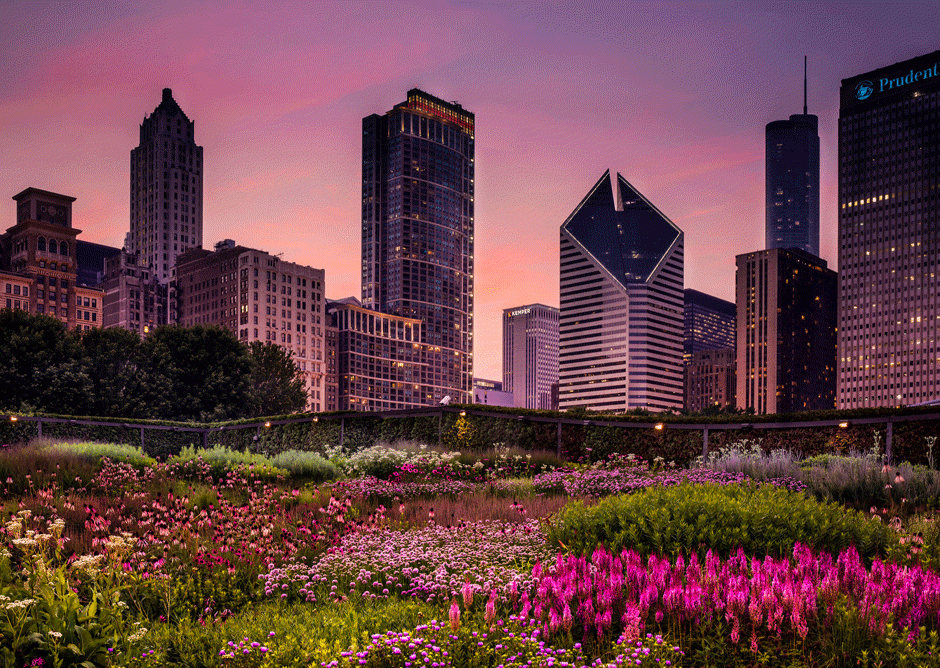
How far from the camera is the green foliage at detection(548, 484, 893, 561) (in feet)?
23.7

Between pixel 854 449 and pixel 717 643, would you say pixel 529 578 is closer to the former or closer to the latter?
pixel 717 643

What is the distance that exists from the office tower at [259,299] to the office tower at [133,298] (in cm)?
718

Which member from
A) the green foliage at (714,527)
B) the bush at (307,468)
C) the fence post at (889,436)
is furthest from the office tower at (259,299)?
the green foliage at (714,527)

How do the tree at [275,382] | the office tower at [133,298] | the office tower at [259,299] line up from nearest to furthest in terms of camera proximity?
the tree at [275,382], the office tower at [259,299], the office tower at [133,298]

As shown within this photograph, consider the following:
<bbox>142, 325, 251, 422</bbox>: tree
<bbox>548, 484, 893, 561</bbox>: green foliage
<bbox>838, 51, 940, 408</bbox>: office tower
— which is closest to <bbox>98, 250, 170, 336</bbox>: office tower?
<bbox>142, 325, 251, 422</bbox>: tree

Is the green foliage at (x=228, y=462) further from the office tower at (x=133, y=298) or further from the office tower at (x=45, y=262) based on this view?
the office tower at (x=133, y=298)

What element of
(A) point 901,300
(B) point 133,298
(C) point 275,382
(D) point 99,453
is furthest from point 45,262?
(A) point 901,300

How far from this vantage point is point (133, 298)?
19300 cm

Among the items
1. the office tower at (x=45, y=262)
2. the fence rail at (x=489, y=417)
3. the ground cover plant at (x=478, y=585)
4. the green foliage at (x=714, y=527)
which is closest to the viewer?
the ground cover plant at (x=478, y=585)

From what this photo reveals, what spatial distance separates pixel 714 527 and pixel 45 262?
17753 centimetres

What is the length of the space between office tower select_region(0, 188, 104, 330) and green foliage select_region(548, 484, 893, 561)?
165395mm

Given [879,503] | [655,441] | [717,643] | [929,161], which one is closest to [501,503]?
[879,503]

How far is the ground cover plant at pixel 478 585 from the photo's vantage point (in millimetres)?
4809

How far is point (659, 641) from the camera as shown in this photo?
4621mm
